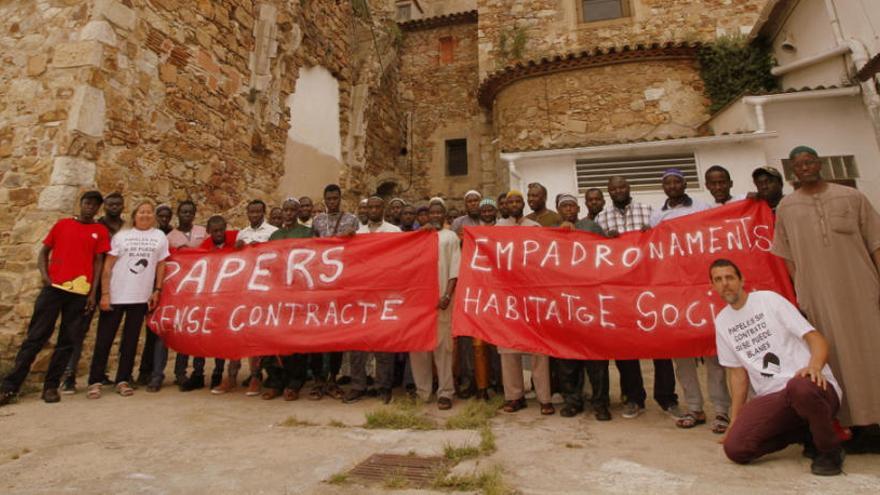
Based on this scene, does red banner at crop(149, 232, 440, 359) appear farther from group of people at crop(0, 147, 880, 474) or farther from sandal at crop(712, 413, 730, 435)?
sandal at crop(712, 413, 730, 435)

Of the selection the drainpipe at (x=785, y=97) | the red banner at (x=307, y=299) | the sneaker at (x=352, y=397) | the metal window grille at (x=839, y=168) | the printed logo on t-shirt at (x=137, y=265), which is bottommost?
the sneaker at (x=352, y=397)

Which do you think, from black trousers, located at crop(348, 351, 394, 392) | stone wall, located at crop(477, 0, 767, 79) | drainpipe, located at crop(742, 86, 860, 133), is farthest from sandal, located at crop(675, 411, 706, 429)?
stone wall, located at crop(477, 0, 767, 79)

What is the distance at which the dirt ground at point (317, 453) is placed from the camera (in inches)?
99.5

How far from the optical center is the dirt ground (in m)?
2.53

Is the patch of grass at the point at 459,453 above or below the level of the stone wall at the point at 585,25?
below

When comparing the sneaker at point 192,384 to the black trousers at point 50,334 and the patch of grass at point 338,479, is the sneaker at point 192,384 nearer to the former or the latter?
the black trousers at point 50,334

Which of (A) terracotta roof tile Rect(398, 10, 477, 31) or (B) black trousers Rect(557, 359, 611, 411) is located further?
(A) terracotta roof tile Rect(398, 10, 477, 31)

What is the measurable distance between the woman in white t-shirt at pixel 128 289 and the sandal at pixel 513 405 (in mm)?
3628

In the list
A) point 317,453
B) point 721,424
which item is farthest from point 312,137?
point 721,424

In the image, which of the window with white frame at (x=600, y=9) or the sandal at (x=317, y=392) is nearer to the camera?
the sandal at (x=317, y=392)

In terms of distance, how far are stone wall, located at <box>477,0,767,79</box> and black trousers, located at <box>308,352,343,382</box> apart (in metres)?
9.06

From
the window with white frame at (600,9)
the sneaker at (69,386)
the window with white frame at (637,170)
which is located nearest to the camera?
the sneaker at (69,386)

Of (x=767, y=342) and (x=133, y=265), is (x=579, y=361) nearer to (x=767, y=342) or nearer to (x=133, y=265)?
(x=767, y=342)

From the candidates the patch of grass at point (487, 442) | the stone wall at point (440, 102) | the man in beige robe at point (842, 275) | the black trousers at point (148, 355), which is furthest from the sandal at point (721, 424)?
the stone wall at point (440, 102)
